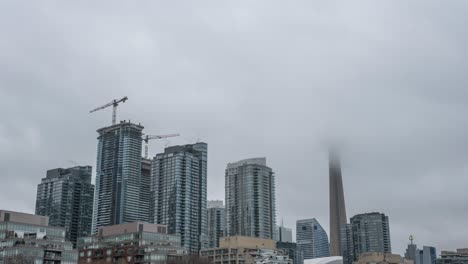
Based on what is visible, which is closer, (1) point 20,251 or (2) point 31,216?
(1) point 20,251

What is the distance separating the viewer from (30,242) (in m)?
187

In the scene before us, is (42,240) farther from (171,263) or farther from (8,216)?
(171,263)

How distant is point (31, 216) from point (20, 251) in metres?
19.0

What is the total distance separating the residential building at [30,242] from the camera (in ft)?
596

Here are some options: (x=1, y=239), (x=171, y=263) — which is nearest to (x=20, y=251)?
(x=1, y=239)

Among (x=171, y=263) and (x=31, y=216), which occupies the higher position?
(x=31, y=216)

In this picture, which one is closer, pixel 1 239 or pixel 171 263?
pixel 1 239

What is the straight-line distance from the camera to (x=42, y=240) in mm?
189750

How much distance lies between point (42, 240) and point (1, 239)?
1208 cm

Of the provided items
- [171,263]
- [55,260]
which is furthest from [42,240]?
[171,263]

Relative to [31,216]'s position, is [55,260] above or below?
below

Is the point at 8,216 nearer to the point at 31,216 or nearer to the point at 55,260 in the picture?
the point at 31,216

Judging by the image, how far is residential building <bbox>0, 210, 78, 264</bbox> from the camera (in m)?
182

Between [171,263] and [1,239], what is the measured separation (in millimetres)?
53579
